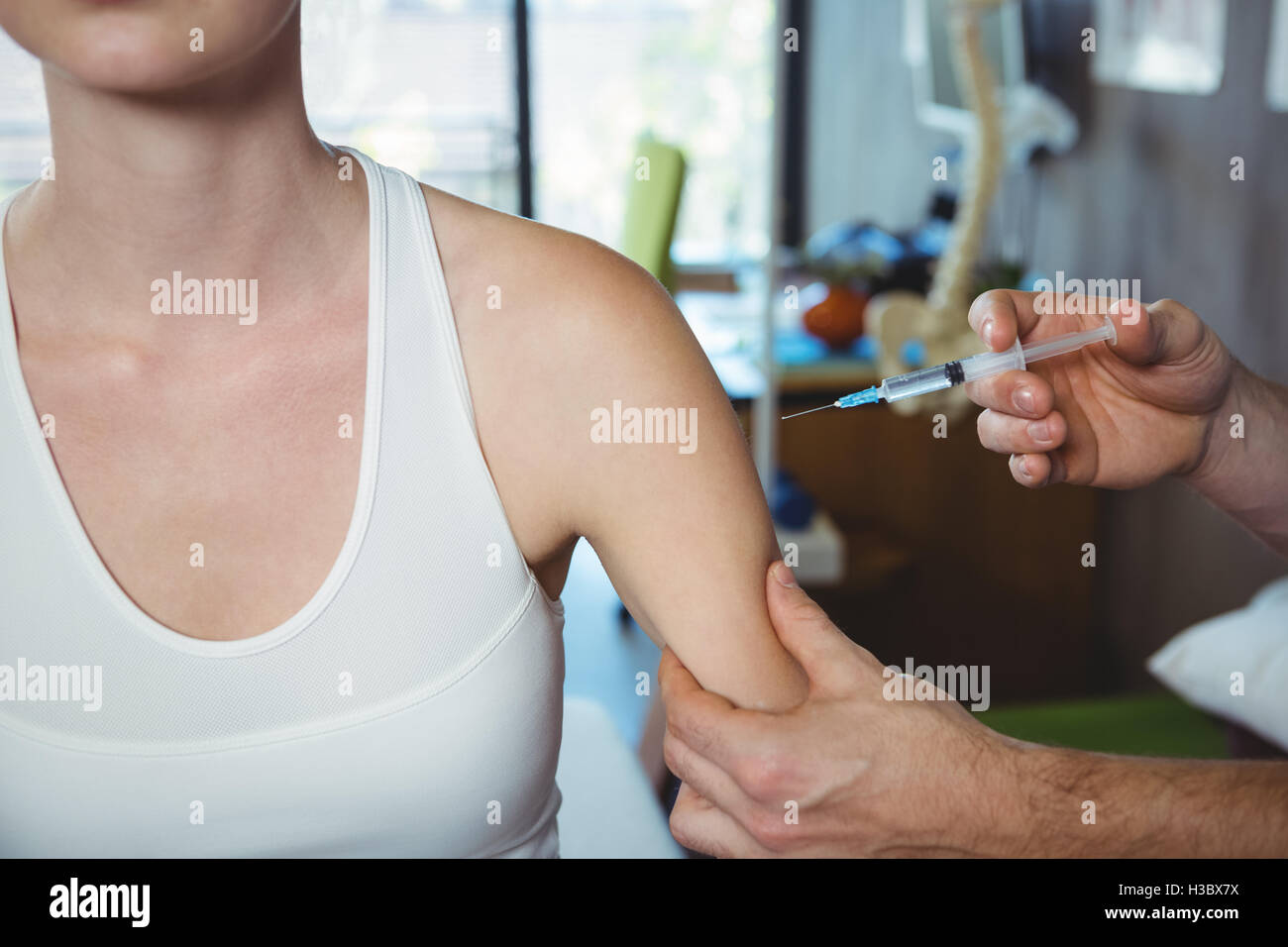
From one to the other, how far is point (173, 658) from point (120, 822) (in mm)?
115

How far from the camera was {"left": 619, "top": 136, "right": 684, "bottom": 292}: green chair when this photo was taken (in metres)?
1.75

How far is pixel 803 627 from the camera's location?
2.74 feet

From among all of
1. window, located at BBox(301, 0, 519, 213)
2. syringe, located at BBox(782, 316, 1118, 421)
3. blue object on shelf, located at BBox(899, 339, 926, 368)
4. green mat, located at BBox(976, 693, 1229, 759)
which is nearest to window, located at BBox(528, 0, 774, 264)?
window, located at BBox(301, 0, 519, 213)

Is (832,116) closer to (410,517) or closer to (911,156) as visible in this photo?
(911,156)

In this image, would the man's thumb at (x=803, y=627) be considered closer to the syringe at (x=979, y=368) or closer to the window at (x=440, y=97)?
the syringe at (x=979, y=368)

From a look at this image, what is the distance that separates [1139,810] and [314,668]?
1.77 feet

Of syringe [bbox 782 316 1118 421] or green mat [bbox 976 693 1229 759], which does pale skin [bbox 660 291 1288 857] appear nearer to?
syringe [bbox 782 316 1118 421]

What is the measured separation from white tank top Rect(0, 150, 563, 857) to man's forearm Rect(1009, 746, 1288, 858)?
0.34m

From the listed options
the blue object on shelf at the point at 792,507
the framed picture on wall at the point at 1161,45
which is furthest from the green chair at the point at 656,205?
the framed picture on wall at the point at 1161,45

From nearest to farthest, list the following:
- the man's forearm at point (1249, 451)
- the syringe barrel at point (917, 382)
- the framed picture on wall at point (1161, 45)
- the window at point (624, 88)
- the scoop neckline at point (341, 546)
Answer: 1. the scoop neckline at point (341, 546)
2. the syringe barrel at point (917, 382)
3. the man's forearm at point (1249, 451)
4. the framed picture on wall at point (1161, 45)
5. the window at point (624, 88)

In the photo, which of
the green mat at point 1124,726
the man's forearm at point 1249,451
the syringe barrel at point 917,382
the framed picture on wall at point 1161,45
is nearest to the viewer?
the syringe barrel at point 917,382

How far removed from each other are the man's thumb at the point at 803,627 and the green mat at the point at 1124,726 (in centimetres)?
97

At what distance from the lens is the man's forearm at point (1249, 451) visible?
3.43 feet

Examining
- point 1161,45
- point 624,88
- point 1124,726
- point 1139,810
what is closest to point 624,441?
point 1139,810
